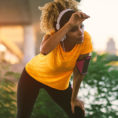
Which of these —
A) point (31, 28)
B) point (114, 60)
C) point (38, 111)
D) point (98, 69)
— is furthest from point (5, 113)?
point (31, 28)

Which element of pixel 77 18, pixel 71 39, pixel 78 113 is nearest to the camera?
pixel 77 18

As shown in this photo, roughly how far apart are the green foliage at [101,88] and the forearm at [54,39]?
1.05 m

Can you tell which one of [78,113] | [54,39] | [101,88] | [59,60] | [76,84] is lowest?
[101,88]

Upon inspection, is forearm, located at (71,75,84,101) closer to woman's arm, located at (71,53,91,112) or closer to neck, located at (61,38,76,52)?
woman's arm, located at (71,53,91,112)

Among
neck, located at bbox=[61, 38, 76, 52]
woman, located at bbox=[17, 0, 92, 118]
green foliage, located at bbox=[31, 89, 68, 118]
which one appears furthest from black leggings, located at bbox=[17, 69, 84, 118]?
green foliage, located at bbox=[31, 89, 68, 118]

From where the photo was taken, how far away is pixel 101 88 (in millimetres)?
2049

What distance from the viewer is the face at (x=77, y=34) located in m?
1.05

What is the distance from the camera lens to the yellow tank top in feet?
3.71

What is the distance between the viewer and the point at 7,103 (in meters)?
2.05

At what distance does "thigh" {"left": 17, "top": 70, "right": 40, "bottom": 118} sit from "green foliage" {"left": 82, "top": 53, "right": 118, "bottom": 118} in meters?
0.84

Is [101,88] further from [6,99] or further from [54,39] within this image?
[54,39]

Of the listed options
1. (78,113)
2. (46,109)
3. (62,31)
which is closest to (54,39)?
(62,31)

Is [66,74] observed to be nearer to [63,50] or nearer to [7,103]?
[63,50]

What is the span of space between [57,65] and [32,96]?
8.5 inches
